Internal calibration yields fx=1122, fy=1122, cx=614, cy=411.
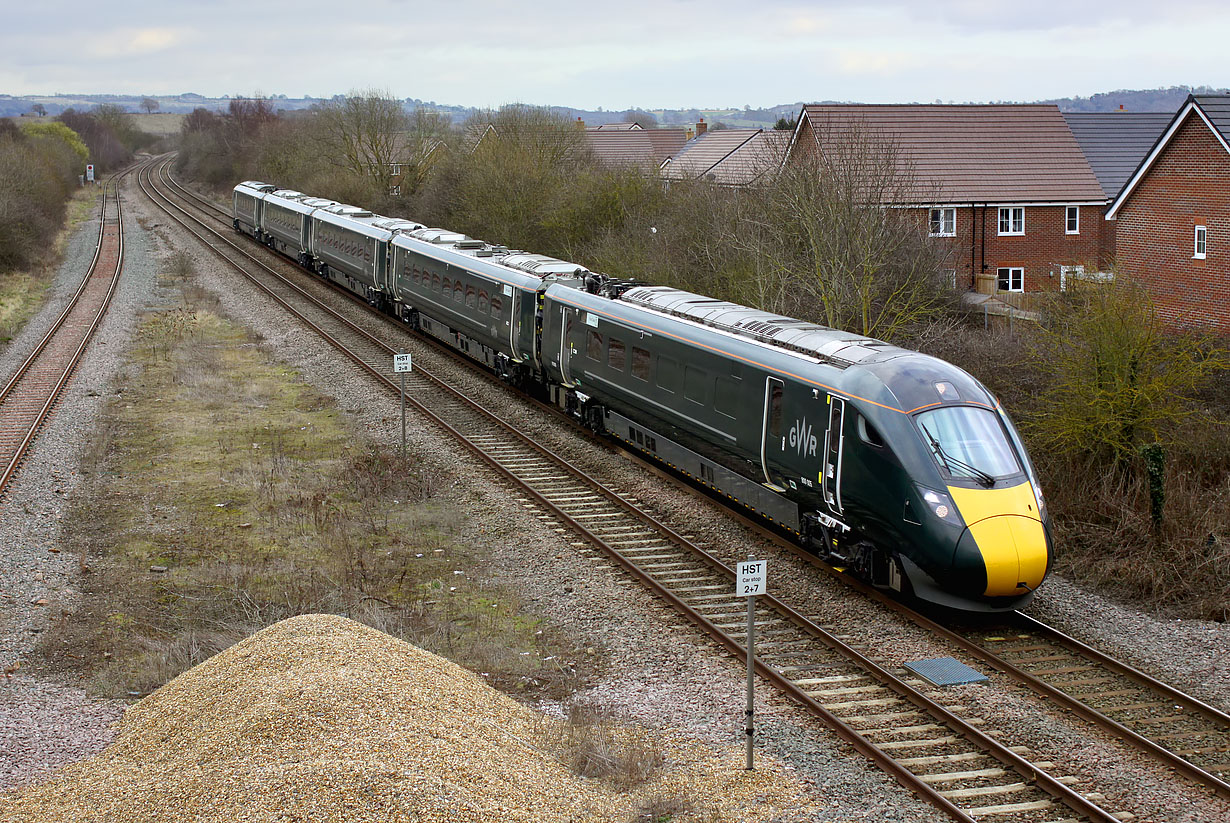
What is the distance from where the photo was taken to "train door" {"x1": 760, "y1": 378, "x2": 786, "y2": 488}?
47.0ft

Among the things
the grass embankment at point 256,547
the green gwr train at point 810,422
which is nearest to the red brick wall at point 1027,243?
the green gwr train at point 810,422

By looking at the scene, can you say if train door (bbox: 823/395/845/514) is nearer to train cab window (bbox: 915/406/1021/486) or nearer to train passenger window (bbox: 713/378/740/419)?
train cab window (bbox: 915/406/1021/486)

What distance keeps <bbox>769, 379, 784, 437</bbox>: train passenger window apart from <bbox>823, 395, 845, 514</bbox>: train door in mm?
1092

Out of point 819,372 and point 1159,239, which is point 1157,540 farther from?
point 1159,239

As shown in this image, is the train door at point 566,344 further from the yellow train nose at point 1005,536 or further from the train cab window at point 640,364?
the yellow train nose at point 1005,536

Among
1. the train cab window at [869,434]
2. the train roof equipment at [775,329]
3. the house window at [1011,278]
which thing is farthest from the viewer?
the house window at [1011,278]

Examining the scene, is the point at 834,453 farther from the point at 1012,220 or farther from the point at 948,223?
the point at 1012,220

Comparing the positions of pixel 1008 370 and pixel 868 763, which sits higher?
pixel 1008 370

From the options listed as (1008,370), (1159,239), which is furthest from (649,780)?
(1159,239)

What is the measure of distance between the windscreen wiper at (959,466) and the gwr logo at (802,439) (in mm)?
1677

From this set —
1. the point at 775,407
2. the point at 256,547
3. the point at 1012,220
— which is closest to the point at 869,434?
the point at 775,407

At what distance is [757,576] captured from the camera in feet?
31.3

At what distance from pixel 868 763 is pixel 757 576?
5.95ft

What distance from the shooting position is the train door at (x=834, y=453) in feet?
43.0
